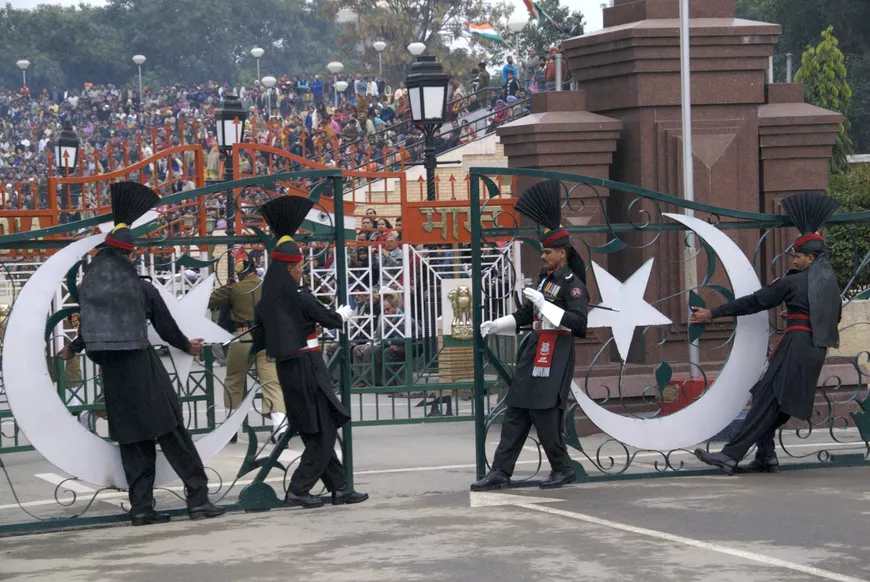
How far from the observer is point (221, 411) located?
55.9ft

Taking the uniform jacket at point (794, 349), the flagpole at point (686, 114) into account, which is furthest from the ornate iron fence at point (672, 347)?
the uniform jacket at point (794, 349)

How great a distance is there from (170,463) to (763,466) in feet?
12.7

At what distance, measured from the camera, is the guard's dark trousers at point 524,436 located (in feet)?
33.9

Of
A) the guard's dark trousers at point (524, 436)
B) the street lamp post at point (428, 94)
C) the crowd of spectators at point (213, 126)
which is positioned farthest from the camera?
the crowd of spectators at point (213, 126)

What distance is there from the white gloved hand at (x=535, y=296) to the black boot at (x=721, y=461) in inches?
62.6

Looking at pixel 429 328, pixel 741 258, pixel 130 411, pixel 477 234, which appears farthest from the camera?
pixel 429 328

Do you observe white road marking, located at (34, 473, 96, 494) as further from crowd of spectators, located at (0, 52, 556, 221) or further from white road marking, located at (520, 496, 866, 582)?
crowd of spectators, located at (0, 52, 556, 221)

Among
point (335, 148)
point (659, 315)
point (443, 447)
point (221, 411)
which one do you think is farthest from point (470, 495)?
point (335, 148)

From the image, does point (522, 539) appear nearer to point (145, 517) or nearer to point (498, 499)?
point (498, 499)

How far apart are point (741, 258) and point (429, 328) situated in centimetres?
615

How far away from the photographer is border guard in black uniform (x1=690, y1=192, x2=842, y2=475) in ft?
35.2

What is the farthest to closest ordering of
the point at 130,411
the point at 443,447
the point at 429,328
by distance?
the point at 429,328
the point at 443,447
the point at 130,411

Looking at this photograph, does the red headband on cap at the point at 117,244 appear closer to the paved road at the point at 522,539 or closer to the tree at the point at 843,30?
the paved road at the point at 522,539

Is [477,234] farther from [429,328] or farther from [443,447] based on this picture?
[429,328]
